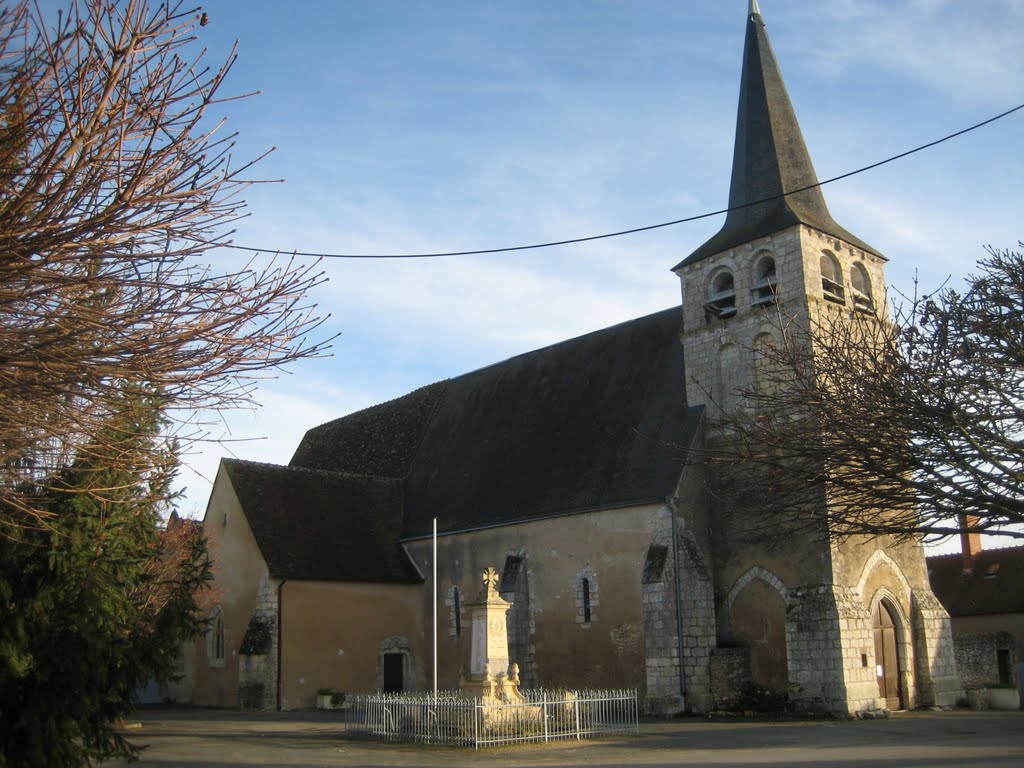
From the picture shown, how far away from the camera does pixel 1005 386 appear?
9.28 m

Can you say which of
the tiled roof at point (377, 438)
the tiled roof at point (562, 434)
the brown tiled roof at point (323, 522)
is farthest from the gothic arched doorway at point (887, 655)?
the tiled roof at point (377, 438)

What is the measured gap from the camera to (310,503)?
1054 inches

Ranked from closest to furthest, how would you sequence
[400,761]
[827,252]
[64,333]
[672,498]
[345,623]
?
[64,333], [400,761], [672,498], [827,252], [345,623]

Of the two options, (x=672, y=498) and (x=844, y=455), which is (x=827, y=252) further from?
(x=844, y=455)

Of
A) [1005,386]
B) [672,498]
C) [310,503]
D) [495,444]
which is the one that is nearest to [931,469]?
[1005,386]

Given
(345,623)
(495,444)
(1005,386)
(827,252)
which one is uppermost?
(827,252)

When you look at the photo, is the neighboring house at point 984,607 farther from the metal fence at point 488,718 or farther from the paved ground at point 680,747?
the metal fence at point 488,718

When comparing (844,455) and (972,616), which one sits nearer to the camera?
(844,455)

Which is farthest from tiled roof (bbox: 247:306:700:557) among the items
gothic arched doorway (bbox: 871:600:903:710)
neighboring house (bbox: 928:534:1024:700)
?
neighboring house (bbox: 928:534:1024:700)

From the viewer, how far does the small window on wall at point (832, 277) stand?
2184 centimetres

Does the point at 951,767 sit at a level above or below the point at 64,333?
below

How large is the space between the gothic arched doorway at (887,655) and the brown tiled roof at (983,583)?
12.2 meters

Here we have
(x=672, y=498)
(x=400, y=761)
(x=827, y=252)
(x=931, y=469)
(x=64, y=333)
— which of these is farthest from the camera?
(x=827, y=252)

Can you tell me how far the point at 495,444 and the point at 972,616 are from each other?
17.5 meters
